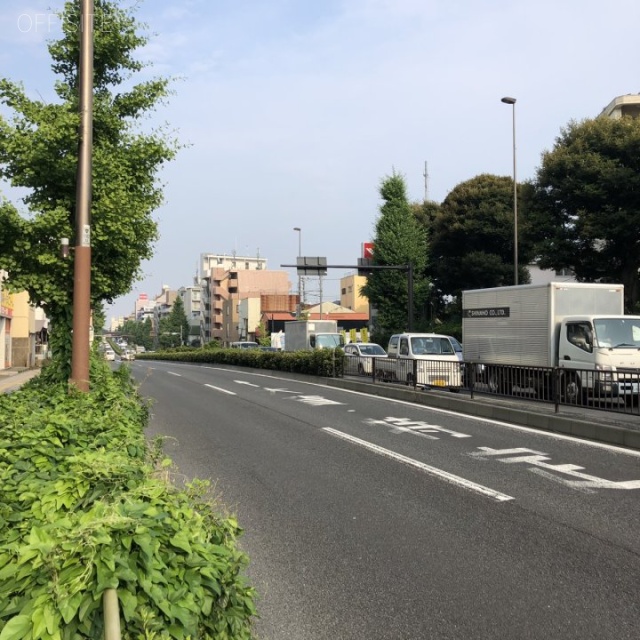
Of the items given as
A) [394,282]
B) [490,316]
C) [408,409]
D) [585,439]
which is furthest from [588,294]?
[394,282]

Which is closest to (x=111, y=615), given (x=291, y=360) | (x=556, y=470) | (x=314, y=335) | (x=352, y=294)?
(x=556, y=470)

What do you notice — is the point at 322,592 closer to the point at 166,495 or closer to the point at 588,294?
the point at 166,495

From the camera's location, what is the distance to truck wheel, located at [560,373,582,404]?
10.8 meters

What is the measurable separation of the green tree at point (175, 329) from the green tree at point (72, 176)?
11207 centimetres

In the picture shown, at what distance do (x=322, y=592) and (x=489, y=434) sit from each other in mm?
7010

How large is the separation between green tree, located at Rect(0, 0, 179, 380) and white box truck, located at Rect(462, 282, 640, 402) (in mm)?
7963

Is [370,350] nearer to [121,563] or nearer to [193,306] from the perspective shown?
[121,563]

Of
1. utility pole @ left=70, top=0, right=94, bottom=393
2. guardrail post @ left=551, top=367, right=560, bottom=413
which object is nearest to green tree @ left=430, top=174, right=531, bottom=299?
guardrail post @ left=551, top=367, right=560, bottom=413

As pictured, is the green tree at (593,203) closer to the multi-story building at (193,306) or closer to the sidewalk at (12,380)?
the sidewalk at (12,380)

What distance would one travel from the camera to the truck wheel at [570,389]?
35.5 ft

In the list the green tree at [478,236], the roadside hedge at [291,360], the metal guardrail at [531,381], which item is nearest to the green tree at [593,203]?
the green tree at [478,236]

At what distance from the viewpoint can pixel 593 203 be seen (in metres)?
28.7

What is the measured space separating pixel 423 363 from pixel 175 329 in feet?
357

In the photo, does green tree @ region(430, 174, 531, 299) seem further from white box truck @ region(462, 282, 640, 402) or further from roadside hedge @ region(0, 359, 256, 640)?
roadside hedge @ region(0, 359, 256, 640)
